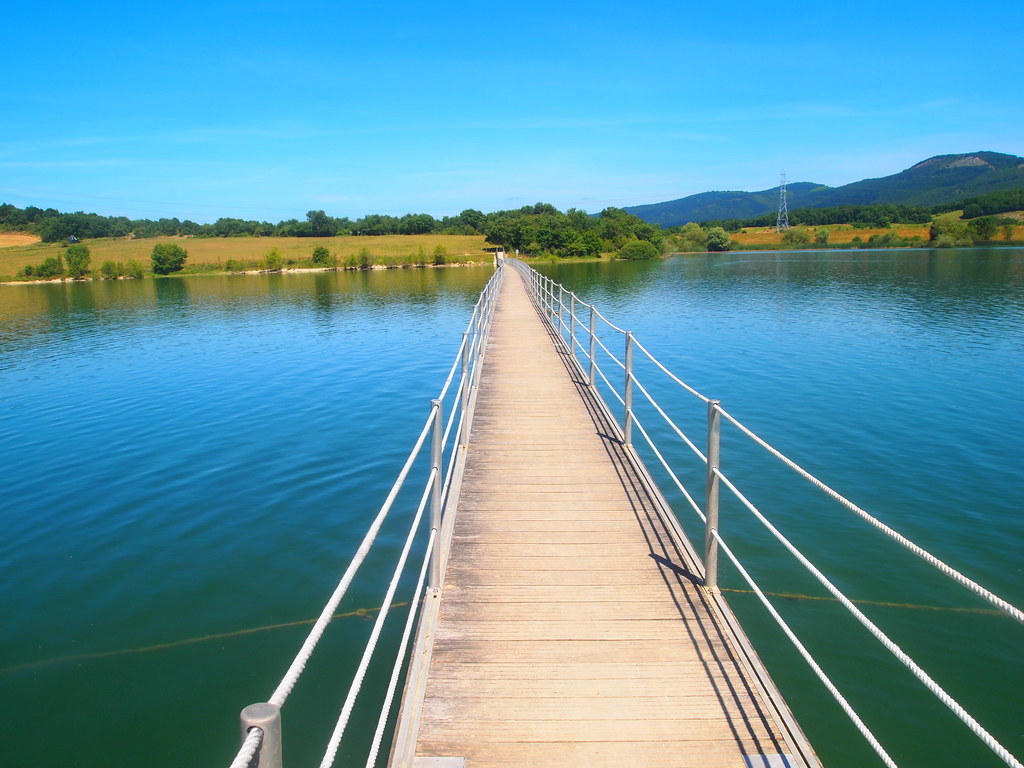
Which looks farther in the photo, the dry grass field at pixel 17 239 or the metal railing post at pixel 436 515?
the dry grass field at pixel 17 239

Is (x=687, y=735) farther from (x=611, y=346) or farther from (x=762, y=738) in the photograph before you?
(x=611, y=346)

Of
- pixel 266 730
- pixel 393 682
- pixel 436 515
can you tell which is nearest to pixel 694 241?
pixel 436 515

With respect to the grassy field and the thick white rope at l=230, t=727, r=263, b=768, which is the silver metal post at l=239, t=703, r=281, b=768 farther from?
the grassy field

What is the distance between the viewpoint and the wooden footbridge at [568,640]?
293 centimetres

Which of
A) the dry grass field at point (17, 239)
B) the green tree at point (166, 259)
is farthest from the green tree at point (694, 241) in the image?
the dry grass field at point (17, 239)

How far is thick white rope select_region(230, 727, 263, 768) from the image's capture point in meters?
1.18

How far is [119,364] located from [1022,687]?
2111cm

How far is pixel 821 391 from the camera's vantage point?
555 inches

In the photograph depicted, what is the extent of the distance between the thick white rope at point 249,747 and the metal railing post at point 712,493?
3.20 meters

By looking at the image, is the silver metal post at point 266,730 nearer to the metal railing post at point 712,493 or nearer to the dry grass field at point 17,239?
the metal railing post at point 712,493

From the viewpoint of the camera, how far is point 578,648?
12.3ft

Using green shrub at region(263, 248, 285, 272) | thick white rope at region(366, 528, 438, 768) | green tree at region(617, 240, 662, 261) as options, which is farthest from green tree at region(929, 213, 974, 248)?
thick white rope at region(366, 528, 438, 768)

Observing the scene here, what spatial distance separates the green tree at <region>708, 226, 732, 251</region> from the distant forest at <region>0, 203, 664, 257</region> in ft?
25.1

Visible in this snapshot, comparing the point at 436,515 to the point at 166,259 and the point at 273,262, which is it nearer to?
the point at 273,262
